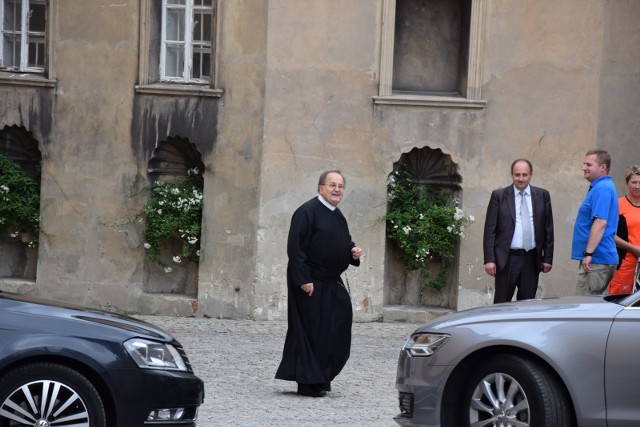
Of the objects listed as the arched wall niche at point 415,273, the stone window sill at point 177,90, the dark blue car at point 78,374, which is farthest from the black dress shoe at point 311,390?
the stone window sill at point 177,90

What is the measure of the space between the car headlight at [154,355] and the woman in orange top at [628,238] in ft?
18.5

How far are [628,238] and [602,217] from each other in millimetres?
839

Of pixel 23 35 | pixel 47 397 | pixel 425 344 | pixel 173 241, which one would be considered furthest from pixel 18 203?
pixel 47 397

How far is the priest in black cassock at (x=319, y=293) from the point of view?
434 inches

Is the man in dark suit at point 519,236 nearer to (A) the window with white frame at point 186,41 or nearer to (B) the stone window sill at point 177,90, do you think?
(B) the stone window sill at point 177,90

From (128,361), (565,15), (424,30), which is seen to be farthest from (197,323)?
(128,361)

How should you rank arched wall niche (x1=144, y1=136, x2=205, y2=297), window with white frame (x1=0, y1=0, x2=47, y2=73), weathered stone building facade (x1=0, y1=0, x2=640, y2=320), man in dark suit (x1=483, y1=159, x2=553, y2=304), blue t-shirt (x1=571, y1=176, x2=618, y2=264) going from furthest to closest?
1. window with white frame (x1=0, y1=0, x2=47, y2=73)
2. arched wall niche (x1=144, y1=136, x2=205, y2=297)
3. weathered stone building facade (x1=0, y1=0, x2=640, y2=320)
4. man in dark suit (x1=483, y1=159, x2=553, y2=304)
5. blue t-shirt (x1=571, y1=176, x2=618, y2=264)

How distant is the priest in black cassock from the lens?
11.0 m

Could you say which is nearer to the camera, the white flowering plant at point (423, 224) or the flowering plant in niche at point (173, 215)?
the white flowering plant at point (423, 224)

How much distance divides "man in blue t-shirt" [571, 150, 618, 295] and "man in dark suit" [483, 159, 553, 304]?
32 centimetres

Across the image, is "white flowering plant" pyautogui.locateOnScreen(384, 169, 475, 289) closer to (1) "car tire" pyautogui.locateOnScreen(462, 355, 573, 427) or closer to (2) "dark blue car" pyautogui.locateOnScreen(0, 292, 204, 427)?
(1) "car tire" pyautogui.locateOnScreen(462, 355, 573, 427)

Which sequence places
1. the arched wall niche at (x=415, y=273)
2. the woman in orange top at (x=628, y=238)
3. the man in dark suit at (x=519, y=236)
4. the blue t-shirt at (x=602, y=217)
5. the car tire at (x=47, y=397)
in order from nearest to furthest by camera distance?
the car tire at (x=47, y=397) < the blue t-shirt at (x=602, y=217) < the man in dark suit at (x=519, y=236) < the woman in orange top at (x=628, y=238) < the arched wall niche at (x=415, y=273)

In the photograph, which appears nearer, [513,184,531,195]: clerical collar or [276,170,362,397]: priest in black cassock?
[276,170,362,397]: priest in black cassock

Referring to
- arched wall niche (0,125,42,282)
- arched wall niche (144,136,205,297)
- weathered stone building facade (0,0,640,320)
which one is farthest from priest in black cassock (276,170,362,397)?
arched wall niche (0,125,42,282)
